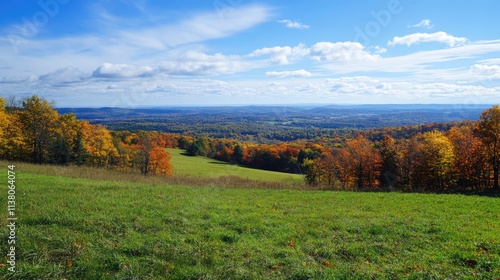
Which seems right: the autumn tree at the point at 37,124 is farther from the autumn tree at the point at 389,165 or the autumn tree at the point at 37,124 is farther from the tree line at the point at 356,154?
the autumn tree at the point at 389,165

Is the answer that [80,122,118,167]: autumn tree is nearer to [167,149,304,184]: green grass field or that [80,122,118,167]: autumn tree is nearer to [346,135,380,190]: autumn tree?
[167,149,304,184]: green grass field

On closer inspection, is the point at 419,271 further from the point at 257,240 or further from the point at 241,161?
the point at 241,161

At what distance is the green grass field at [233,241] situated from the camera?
25.2 feet

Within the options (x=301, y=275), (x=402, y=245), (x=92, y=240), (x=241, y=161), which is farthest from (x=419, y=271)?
(x=241, y=161)

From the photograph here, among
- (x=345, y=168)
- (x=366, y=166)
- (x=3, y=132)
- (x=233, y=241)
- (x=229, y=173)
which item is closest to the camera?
(x=233, y=241)

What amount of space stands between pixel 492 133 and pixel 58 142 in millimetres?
60451

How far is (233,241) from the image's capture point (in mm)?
9812

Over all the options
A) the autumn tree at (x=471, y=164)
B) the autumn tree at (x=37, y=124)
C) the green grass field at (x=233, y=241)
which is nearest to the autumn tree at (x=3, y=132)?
the autumn tree at (x=37, y=124)

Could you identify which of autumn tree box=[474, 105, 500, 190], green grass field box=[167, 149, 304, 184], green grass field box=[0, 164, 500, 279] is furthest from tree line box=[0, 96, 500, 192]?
green grass field box=[0, 164, 500, 279]

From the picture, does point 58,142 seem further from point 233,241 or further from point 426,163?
point 426,163

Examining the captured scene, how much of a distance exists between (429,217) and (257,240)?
366 inches

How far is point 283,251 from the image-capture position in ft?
29.7

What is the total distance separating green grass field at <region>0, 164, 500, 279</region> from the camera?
7.67 meters

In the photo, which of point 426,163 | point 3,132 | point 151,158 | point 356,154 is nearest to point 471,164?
point 426,163
